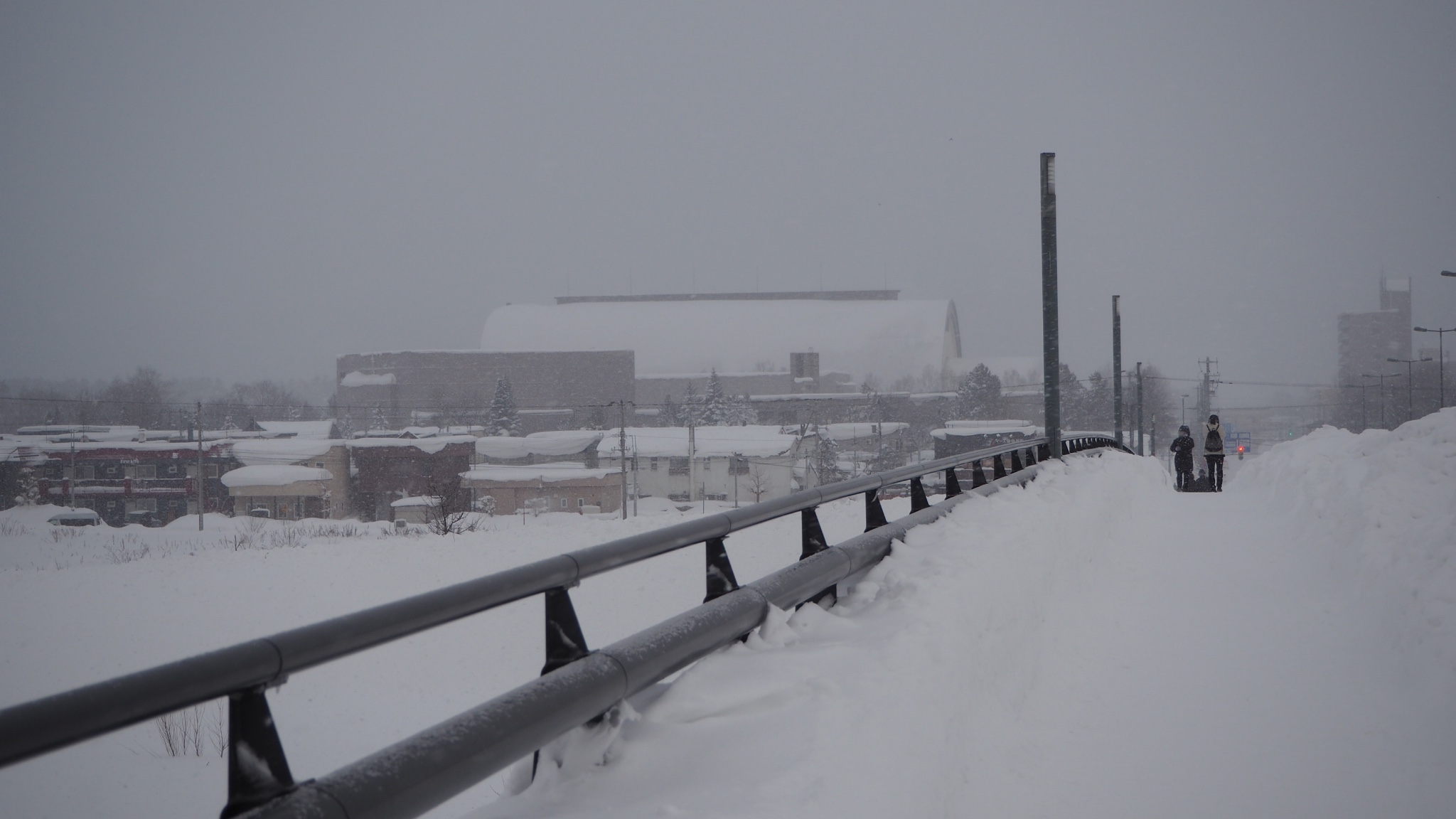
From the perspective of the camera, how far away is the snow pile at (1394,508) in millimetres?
6656

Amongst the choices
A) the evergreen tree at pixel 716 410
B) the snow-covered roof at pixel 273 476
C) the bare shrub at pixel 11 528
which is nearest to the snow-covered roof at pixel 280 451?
the snow-covered roof at pixel 273 476

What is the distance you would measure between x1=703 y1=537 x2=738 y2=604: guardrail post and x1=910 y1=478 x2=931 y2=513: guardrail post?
11.3 feet

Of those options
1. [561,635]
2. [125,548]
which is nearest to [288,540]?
[125,548]

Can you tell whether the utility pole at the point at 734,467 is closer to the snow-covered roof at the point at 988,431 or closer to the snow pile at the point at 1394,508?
the snow-covered roof at the point at 988,431

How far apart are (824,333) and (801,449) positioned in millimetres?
93977

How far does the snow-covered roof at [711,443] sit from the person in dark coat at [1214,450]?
4408cm

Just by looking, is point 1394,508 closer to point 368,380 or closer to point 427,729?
point 427,729

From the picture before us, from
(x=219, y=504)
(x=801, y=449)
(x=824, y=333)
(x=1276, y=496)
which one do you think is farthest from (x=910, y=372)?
(x=1276, y=496)

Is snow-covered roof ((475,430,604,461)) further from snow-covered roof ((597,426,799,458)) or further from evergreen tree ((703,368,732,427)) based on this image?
evergreen tree ((703,368,732,427))

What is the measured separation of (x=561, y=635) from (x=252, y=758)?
117 centimetres

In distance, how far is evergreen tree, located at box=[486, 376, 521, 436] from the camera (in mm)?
109875

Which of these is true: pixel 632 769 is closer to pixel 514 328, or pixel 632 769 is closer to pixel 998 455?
pixel 998 455

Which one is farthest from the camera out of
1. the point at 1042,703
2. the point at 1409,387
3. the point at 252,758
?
the point at 1409,387

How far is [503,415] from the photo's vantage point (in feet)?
364
